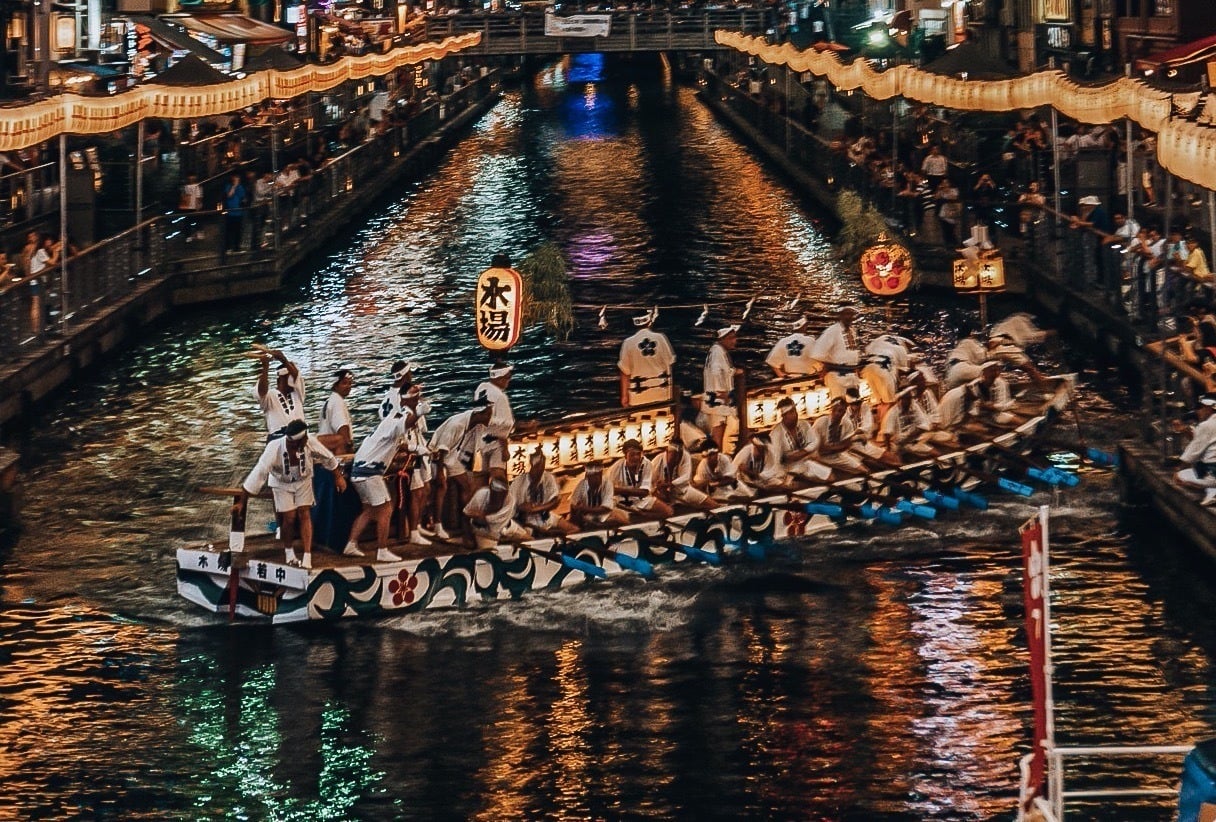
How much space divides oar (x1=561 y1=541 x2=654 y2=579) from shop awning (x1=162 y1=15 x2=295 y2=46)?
42.5 metres

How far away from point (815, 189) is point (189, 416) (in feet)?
91.0

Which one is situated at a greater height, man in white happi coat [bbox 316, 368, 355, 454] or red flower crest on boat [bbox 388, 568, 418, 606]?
man in white happi coat [bbox 316, 368, 355, 454]

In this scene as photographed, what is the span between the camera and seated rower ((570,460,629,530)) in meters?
24.3

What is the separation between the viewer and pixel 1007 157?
5081 centimetres

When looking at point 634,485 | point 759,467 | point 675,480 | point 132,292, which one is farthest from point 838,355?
point 132,292

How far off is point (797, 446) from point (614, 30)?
7186 cm

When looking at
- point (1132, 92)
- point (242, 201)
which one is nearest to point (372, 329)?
point (242, 201)

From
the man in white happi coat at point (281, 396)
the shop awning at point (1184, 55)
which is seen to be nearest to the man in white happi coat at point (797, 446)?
the man in white happi coat at point (281, 396)

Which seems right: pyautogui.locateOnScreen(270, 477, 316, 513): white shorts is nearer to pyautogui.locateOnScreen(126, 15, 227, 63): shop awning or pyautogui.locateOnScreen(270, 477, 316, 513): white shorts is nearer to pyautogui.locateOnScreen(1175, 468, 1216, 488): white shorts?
pyautogui.locateOnScreen(1175, 468, 1216, 488): white shorts

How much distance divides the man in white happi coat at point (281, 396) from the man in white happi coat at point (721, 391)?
5584 millimetres

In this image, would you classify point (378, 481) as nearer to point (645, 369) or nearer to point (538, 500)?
point (538, 500)

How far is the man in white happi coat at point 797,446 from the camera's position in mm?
26609

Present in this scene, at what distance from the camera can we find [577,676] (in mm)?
21625

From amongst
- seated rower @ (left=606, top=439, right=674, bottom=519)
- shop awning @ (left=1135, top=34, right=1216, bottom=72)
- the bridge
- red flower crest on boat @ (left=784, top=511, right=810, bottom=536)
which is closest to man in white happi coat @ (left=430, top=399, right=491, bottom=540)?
seated rower @ (left=606, top=439, right=674, bottom=519)
